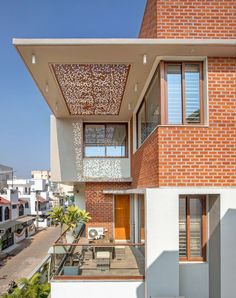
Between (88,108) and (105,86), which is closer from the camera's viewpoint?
(105,86)

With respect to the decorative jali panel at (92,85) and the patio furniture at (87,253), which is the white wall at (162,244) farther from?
the decorative jali panel at (92,85)

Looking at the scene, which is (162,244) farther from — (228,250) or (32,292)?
(32,292)

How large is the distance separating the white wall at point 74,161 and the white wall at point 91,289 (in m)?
7.86

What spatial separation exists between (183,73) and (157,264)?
15.4 feet

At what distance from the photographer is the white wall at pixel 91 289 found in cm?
779

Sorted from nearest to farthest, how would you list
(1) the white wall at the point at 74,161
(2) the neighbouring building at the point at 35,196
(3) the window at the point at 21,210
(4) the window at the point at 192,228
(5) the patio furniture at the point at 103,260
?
1. (4) the window at the point at 192,228
2. (5) the patio furniture at the point at 103,260
3. (1) the white wall at the point at 74,161
4. (3) the window at the point at 21,210
5. (2) the neighbouring building at the point at 35,196

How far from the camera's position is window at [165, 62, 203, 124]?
24.8 feet

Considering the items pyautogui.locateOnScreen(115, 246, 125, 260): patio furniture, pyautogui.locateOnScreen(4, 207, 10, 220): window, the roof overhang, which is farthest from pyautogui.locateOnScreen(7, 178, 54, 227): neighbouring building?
the roof overhang

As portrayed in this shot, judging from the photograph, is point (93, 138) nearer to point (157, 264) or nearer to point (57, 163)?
point (57, 163)

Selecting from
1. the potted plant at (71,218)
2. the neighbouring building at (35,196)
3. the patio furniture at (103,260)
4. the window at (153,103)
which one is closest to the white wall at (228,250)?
the window at (153,103)

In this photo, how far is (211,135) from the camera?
289 inches

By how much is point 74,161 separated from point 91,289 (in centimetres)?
851

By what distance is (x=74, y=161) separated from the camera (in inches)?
615

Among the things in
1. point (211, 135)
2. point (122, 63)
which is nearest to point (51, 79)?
point (122, 63)
